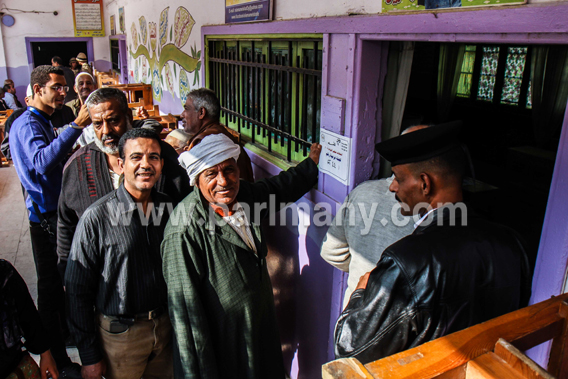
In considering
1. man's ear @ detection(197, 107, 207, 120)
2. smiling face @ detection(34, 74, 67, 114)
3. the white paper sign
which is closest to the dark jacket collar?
the white paper sign

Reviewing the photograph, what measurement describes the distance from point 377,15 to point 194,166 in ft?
3.77

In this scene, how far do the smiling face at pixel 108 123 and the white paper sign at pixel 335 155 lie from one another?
1266 millimetres

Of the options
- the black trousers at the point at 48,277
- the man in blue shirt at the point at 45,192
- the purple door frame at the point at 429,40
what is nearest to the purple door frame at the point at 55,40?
the man in blue shirt at the point at 45,192

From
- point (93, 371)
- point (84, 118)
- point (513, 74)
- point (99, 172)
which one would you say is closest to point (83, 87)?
point (84, 118)

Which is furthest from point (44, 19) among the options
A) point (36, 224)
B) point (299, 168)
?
point (299, 168)

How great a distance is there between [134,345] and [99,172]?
1.01m

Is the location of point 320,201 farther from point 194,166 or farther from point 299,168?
point 194,166

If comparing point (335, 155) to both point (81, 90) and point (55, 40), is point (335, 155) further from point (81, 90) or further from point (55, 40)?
point (55, 40)

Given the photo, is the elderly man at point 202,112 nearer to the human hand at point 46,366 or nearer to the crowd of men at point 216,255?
the crowd of men at point 216,255

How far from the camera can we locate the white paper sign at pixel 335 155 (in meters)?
2.42

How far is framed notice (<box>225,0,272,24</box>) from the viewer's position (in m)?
2.98

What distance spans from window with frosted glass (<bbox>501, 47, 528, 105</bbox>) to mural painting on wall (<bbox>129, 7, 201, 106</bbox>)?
744cm

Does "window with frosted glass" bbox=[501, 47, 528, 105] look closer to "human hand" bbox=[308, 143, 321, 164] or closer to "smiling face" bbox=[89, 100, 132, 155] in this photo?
"human hand" bbox=[308, 143, 321, 164]

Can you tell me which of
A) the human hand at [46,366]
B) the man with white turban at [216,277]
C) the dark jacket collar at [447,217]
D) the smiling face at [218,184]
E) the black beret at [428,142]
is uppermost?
the black beret at [428,142]
